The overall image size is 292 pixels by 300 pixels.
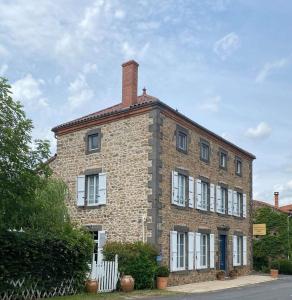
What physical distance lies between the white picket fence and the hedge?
60cm

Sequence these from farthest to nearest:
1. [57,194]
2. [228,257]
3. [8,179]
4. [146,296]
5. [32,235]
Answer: [228,257], [57,194], [146,296], [32,235], [8,179]

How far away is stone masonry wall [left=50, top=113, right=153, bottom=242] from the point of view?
21.2m

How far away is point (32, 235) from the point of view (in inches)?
609

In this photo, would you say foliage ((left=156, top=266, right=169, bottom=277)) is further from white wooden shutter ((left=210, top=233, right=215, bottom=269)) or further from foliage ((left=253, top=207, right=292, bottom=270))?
foliage ((left=253, top=207, right=292, bottom=270))

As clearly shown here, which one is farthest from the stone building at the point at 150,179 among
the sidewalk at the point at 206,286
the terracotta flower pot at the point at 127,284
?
the terracotta flower pot at the point at 127,284

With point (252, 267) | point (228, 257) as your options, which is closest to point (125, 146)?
point (228, 257)

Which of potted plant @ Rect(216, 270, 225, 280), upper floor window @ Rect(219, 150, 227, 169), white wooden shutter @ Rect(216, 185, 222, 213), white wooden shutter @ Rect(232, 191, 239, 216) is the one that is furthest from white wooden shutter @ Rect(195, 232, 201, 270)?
white wooden shutter @ Rect(232, 191, 239, 216)

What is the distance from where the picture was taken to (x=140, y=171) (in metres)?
21.4

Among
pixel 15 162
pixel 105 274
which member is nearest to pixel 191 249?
pixel 105 274

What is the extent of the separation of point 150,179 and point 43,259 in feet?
22.0

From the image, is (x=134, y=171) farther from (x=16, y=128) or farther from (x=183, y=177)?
(x=16, y=128)

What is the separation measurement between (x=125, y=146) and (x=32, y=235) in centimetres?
761

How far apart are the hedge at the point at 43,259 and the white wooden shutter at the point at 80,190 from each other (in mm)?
5841

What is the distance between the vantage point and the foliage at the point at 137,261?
19203 millimetres
